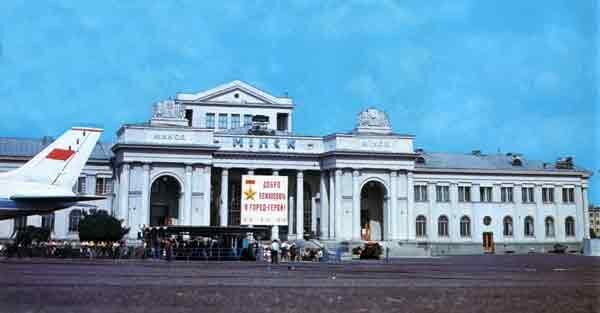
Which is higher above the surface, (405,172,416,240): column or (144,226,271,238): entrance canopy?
(405,172,416,240): column

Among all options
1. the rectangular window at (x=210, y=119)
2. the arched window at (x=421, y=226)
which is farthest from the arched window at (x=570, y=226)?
the rectangular window at (x=210, y=119)

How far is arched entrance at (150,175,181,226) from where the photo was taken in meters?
74.3

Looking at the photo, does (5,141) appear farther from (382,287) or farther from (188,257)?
(382,287)

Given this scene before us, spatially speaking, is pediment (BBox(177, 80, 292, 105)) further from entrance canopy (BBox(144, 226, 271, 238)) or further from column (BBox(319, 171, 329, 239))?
entrance canopy (BBox(144, 226, 271, 238))

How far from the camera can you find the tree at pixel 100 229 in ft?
208

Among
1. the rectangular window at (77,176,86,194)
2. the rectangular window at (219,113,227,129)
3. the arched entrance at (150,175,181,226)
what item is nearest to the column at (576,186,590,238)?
the rectangular window at (219,113,227,129)

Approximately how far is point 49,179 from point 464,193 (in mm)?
56338

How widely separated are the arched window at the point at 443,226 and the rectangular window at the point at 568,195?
1551cm

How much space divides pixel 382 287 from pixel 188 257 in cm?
3339

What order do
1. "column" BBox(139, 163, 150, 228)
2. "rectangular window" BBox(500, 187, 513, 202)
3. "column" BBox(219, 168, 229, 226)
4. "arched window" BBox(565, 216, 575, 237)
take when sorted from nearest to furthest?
"column" BBox(139, 163, 150, 228)
"column" BBox(219, 168, 229, 226)
"rectangular window" BBox(500, 187, 513, 202)
"arched window" BBox(565, 216, 575, 237)

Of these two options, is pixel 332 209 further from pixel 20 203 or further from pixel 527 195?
pixel 20 203

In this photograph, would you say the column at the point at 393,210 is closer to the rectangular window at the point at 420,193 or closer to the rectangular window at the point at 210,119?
the rectangular window at the point at 420,193

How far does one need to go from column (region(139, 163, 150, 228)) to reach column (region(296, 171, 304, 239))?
15.0m

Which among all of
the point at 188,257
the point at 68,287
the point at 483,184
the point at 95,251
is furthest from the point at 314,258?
the point at 68,287
